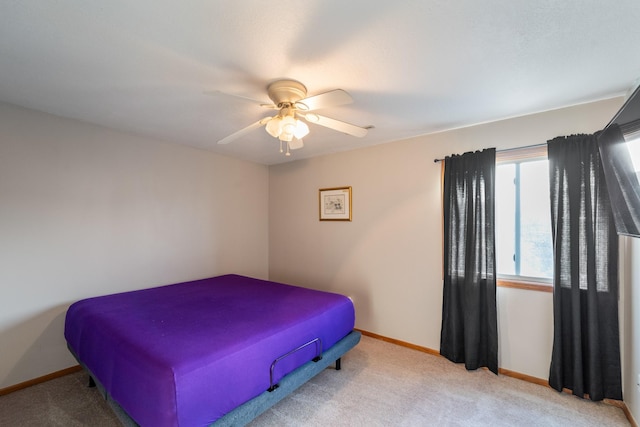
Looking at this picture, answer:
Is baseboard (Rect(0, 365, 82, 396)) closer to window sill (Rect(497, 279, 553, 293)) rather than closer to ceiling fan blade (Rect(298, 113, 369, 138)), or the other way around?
ceiling fan blade (Rect(298, 113, 369, 138))

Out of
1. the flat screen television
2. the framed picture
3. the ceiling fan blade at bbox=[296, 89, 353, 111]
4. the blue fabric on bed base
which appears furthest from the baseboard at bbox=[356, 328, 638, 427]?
the ceiling fan blade at bbox=[296, 89, 353, 111]

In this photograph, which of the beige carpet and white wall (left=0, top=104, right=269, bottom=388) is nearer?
the beige carpet

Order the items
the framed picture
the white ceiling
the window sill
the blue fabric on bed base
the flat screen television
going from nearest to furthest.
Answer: the white ceiling < the flat screen television < the blue fabric on bed base < the window sill < the framed picture

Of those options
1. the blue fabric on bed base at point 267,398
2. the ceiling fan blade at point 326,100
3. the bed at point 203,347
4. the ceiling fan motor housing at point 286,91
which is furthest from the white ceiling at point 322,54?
the blue fabric on bed base at point 267,398

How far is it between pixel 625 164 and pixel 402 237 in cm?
183

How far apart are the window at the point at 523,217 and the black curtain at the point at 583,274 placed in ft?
0.55

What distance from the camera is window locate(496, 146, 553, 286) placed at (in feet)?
7.88

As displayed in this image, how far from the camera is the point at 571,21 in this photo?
1.31 metres

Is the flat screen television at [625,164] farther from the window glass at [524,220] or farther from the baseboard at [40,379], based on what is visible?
the baseboard at [40,379]

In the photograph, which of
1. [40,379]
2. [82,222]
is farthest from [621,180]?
[40,379]

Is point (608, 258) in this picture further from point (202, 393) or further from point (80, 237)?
point (80, 237)

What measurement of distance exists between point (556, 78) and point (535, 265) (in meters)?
1.54

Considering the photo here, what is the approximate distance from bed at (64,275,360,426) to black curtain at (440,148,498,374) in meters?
1.01

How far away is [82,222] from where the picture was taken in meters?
2.63
